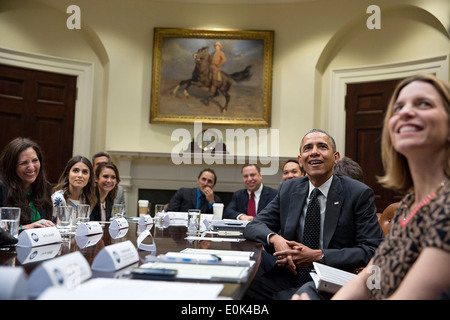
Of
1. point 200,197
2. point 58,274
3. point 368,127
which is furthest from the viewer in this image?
point 368,127

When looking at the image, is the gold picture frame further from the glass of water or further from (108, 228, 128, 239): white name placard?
the glass of water

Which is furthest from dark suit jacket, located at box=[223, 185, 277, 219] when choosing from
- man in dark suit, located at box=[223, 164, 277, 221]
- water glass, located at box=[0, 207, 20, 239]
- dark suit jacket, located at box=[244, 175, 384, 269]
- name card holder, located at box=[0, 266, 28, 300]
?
name card holder, located at box=[0, 266, 28, 300]

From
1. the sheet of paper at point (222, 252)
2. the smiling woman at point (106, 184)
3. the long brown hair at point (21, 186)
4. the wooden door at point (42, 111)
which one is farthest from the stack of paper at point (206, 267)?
the wooden door at point (42, 111)

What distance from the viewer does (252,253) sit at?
6.47 feet

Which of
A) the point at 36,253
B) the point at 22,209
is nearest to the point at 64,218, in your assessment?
the point at 36,253

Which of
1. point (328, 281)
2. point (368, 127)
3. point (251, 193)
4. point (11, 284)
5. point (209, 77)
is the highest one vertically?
point (209, 77)

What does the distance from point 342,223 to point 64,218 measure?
4.68ft

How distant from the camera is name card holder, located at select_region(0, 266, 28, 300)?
965 millimetres

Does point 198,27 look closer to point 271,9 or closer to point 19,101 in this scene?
point 271,9

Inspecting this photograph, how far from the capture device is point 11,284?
967mm

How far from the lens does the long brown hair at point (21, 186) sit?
9.50 feet

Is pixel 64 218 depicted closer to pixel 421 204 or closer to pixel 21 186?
pixel 21 186

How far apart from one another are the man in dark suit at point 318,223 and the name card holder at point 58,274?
938mm

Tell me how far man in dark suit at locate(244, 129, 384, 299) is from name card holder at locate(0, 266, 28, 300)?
112cm
